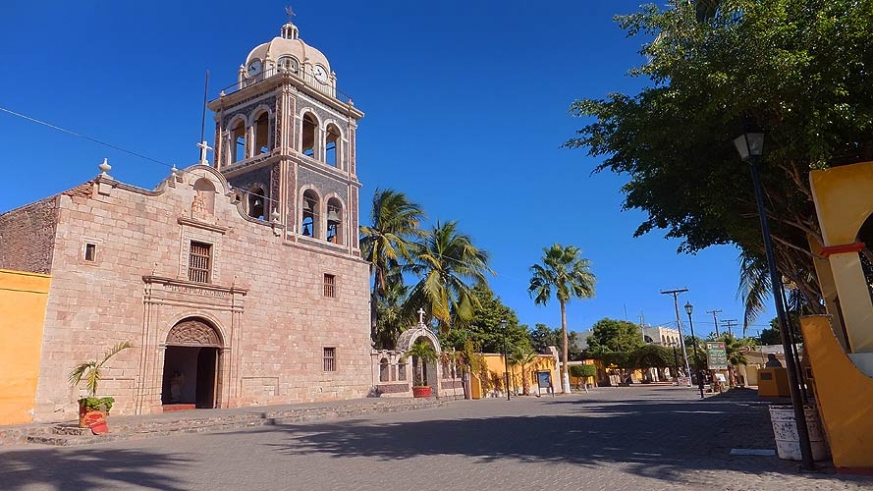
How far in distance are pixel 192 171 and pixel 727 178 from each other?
17.1m

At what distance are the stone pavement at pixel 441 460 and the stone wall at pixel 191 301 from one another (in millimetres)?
4611

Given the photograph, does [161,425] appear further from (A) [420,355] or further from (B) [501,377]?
(B) [501,377]

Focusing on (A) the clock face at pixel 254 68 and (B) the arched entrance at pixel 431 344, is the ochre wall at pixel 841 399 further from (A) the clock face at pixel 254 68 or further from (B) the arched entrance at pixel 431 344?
(A) the clock face at pixel 254 68

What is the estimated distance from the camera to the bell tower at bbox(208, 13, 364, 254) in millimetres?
24594

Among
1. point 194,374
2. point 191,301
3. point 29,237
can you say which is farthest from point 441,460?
point 194,374

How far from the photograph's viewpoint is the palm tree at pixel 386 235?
30984mm

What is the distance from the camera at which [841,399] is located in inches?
288

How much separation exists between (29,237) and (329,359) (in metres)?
11.8

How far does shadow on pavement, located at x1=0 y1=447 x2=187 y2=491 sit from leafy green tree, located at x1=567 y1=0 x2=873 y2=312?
30.8ft

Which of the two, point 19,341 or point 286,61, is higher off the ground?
point 286,61

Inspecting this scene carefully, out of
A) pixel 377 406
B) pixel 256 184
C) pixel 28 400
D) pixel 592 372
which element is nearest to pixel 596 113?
pixel 377 406

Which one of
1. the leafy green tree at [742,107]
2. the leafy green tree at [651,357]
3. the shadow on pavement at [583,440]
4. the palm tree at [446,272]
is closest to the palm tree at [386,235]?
the palm tree at [446,272]

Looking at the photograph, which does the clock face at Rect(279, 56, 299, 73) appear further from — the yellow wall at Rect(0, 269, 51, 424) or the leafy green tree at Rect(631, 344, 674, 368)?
the leafy green tree at Rect(631, 344, 674, 368)

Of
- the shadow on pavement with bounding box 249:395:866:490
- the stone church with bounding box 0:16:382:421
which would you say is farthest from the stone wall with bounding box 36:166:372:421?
the shadow on pavement with bounding box 249:395:866:490
